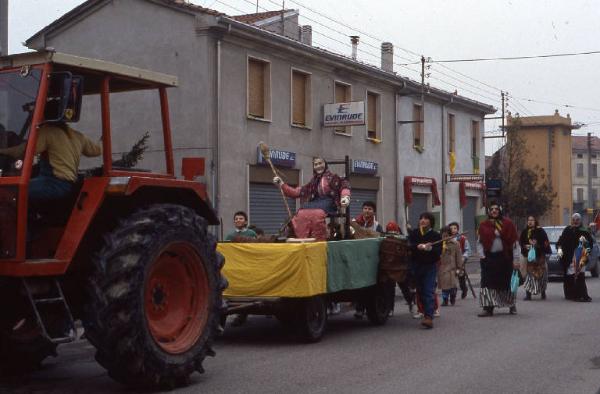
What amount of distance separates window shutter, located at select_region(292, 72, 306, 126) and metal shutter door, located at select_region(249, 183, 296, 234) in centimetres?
239

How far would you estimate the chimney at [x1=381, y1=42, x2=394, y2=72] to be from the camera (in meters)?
36.3

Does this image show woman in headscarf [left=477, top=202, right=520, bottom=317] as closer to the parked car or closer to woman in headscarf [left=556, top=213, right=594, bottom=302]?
woman in headscarf [left=556, top=213, right=594, bottom=302]

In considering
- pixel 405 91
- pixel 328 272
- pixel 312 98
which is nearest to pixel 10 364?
pixel 328 272

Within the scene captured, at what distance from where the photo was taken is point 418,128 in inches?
1368

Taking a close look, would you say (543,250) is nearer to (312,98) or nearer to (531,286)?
(531,286)

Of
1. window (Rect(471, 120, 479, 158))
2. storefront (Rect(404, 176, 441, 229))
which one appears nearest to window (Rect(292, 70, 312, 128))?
storefront (Rect(404, 176, 441, 229))

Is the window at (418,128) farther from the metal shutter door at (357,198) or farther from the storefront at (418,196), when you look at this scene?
the metal shutter door at (357,198)

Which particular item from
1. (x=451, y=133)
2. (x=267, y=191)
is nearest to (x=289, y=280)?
(x=267, y=191)

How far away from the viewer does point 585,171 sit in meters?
112

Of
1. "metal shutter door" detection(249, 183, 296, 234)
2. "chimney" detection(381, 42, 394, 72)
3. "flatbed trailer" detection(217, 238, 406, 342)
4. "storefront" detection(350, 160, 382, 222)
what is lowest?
"flatbed trailer" detection(217, 238, 406, 342)

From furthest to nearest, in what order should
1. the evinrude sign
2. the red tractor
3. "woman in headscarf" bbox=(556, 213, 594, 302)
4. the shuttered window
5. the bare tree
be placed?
the bare tree < the evinrude sign < the shuttered window < "woman in headscarf" bbox=(556, 213, 594, 302) < the red tractor

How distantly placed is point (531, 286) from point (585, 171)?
9839cm

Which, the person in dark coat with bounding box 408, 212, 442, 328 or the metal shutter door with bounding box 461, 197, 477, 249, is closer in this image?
the person in dark coat with bounding box 408, 212, 442, 328

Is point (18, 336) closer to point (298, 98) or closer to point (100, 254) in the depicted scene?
point (100, 254)
